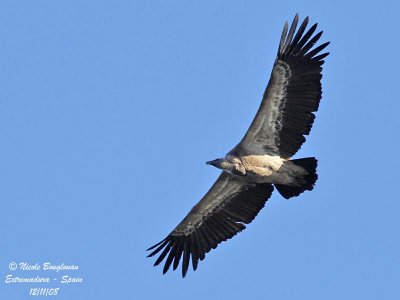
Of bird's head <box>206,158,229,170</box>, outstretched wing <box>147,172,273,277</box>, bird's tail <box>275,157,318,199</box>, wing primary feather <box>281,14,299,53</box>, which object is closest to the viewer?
bird's tail <box>275,157,318,199</box>

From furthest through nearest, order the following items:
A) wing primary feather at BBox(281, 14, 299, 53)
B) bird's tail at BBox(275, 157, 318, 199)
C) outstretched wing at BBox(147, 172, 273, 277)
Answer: outstretched wing at BBox(147, 172, 273, 277), wing primary feather at BBox(281, 14, 299, 53), bird's tail at BBox(275, 157, 318, 199)

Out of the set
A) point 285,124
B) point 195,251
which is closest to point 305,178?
point 285,124

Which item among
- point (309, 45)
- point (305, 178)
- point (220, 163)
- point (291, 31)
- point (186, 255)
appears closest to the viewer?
point (305, 178)

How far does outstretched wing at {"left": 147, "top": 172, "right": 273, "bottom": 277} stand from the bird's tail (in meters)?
0.98

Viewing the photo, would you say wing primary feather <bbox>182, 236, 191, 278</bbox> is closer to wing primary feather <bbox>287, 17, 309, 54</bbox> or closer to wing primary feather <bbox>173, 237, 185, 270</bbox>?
wing primary feather <bbox>173, 237, 185, 270</bbox>

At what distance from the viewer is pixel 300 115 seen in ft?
63.0

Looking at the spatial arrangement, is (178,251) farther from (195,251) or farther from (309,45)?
(309,45)

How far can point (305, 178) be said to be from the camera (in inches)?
750

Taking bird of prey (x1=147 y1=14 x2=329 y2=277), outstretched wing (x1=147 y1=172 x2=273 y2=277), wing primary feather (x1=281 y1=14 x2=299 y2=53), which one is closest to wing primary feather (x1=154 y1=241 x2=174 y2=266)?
outstretched wing (x1=147 y1=172 x2=273 y2=277)

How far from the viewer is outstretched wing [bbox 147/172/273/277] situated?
803 inches

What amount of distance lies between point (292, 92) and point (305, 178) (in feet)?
5.60

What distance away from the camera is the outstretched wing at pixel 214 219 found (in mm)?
20406

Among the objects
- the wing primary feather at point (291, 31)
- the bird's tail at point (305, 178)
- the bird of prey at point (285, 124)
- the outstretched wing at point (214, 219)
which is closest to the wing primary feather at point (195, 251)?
the outstretched wing at point (214, 219)

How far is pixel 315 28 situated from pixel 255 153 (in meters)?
2.74
